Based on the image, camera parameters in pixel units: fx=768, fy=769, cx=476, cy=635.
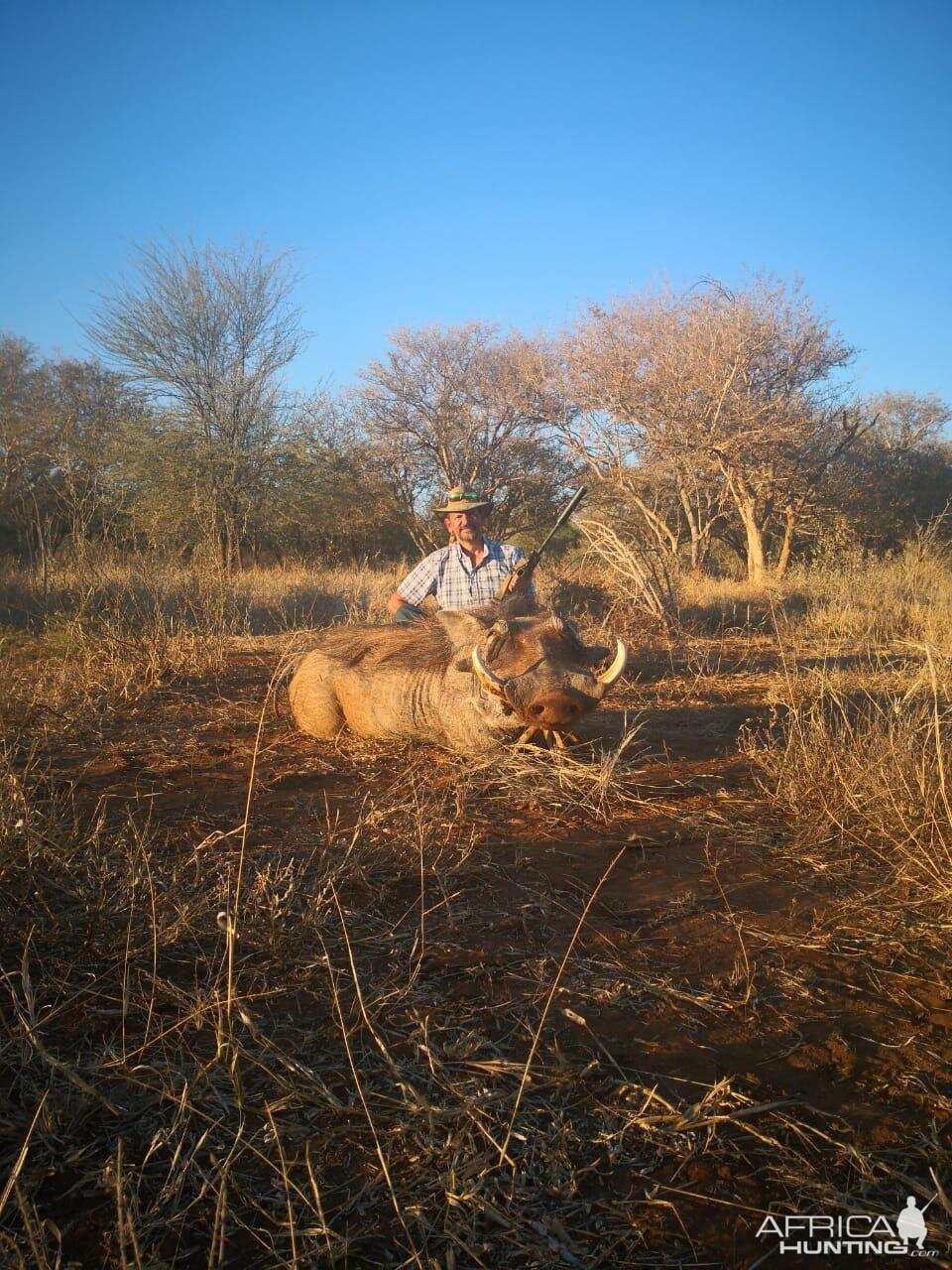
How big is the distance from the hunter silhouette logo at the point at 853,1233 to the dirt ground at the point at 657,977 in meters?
0.02

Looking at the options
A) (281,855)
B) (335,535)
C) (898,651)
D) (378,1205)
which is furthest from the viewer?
(335,535)

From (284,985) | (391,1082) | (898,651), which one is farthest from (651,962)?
(898,651)

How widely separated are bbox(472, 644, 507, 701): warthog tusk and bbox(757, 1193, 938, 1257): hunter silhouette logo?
→ 2419mm

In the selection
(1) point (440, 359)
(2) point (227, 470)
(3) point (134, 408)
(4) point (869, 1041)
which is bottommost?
(4) point (869, 1041)

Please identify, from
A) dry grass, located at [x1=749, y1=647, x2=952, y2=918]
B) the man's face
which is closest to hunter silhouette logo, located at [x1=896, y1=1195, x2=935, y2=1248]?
dry grass, located at [x1=749, y1=647, x2=952, y2=918]

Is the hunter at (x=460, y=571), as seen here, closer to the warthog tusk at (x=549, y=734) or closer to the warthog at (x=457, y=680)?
the warthog at (x=457, y=680)

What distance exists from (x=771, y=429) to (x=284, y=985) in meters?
12.4

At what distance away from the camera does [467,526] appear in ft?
19.1

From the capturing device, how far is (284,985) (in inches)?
77.1

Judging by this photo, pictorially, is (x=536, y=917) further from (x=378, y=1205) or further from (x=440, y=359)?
(x=440, y=359)

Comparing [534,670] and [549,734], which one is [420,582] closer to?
[549,734]

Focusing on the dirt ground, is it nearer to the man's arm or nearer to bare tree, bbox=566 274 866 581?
the man's arm

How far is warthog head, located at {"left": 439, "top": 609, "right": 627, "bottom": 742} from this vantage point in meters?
3.59

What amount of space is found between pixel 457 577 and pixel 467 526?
412mm
